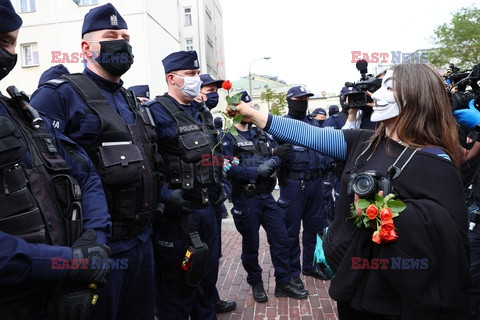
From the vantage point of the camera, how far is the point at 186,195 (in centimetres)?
341

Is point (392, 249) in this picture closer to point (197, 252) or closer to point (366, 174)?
point (366, 174)

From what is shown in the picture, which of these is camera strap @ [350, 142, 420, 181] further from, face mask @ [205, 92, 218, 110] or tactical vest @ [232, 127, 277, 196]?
face mask @ [205, 92, 218, 110]

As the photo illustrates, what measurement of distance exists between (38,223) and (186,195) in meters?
1.84

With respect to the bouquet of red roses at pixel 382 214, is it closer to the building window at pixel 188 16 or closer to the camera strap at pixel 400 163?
the camera strap at pixel 400 163

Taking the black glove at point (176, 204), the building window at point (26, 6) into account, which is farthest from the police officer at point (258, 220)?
the building window at point (26, 6)

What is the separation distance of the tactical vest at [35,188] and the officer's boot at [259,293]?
3.08 meters

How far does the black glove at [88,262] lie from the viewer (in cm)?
160

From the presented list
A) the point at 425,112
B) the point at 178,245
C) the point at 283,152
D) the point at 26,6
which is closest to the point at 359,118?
the point at 283,152

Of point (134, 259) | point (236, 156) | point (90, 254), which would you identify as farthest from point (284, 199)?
point (90, 254)

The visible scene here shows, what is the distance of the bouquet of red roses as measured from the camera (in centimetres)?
178

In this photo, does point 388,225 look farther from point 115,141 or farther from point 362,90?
point 115,141

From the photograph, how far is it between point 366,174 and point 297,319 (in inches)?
104

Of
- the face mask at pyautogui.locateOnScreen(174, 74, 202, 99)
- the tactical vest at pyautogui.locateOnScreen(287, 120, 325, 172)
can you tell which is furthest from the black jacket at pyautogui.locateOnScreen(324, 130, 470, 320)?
the tactical vest at pyautogui.locateOnScreen(287, 120, 325, 172)

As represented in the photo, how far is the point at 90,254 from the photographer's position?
5.51 ft
